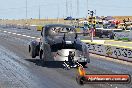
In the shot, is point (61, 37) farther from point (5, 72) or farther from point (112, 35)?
point (112, 35)

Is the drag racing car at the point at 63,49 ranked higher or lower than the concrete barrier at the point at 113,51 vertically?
higher

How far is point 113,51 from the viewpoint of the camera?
78.0 feet

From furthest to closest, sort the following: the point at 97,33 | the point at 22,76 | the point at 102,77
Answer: the point at 97,33
the point at 22,76
the point at 102,77

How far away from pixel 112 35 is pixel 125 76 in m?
49.0

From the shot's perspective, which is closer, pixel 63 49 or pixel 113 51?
pixel 63 49

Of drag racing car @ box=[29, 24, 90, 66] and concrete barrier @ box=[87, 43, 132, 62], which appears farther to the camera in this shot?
concrete barrier @ box=[87, 43, 132, 62]

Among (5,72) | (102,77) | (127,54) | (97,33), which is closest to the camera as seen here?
(102,77)

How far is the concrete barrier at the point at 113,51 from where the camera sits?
2164 cm

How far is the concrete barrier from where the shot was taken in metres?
21.6

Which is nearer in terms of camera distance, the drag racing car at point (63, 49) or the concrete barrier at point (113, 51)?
the drag racing car at point (63, 49)

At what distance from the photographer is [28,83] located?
12.4 meters

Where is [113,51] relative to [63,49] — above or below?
below

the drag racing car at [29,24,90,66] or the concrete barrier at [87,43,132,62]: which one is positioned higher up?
the drag racing car at [29,24,90,66]

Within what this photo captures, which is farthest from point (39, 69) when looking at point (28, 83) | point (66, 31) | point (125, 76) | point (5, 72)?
point (125, 76)
